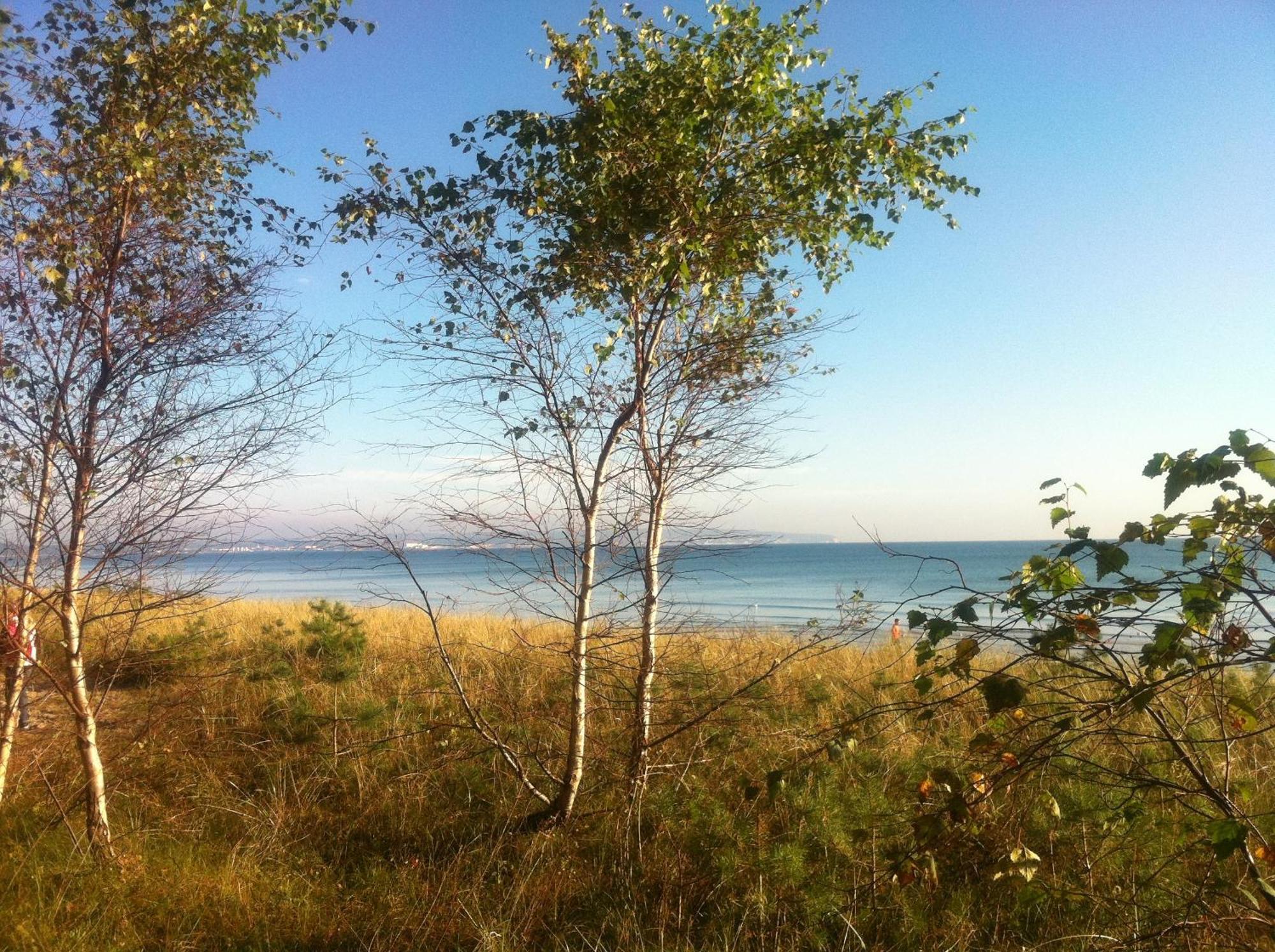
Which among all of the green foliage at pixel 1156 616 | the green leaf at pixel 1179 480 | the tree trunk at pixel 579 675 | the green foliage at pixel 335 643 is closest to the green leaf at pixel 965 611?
the green foliage at pixel 1156 616

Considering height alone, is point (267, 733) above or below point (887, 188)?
below

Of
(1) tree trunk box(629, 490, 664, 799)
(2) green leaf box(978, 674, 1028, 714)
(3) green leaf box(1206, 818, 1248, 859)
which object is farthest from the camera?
(1) tree trunk box(629, 490, 664, 799)

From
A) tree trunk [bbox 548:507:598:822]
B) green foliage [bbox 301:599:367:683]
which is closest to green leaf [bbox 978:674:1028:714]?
tree trunk [bbox 548:507:598:822]

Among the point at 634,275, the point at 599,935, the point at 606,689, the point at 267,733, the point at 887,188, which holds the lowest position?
the point at 599,935

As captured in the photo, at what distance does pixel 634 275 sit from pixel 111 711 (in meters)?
5.79

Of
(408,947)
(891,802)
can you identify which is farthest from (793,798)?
(408,947)

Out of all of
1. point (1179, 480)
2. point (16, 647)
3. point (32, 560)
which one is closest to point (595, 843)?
point (16, 647)

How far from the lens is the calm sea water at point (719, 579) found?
4.87 meters

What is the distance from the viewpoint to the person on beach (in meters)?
4.06

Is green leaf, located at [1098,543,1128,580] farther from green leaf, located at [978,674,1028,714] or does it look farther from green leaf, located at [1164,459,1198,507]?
green leaf, located at [978,674,1028,714]

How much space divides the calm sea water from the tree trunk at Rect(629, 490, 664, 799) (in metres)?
0.18

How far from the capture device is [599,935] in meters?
4.01

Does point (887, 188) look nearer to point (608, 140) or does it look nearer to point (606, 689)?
point (608, 140)

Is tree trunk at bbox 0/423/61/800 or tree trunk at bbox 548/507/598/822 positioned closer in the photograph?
tree trunk at bbox 0/423/61/800
